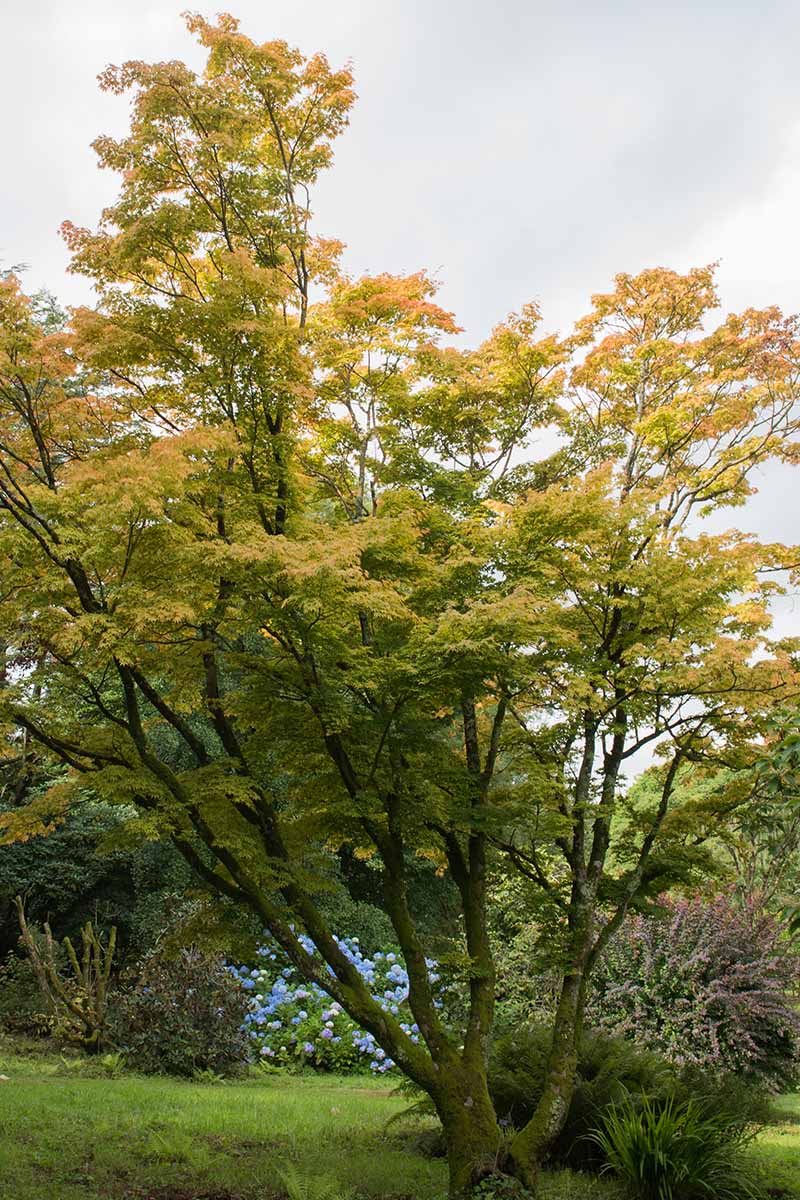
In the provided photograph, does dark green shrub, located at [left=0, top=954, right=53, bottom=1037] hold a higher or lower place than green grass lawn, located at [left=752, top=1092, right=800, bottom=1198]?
higher

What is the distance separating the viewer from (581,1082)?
739cm

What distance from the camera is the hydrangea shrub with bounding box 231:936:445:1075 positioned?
12.1 meters

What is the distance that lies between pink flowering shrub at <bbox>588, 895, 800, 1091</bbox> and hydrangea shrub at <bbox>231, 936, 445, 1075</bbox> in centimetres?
245

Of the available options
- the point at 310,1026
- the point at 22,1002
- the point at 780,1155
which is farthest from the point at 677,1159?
the point at 22,1002

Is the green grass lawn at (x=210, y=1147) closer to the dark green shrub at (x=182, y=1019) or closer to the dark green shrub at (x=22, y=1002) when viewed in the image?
the dark green shrub at (x=182, y=1019)

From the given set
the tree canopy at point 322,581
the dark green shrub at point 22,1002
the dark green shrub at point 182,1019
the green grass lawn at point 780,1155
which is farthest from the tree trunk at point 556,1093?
the dark green shrub at point 22,1002

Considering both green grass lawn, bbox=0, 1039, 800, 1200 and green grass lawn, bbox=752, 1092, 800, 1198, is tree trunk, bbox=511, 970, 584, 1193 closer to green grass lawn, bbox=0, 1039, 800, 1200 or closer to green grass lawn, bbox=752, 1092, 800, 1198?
green grass lawn, bbox=0, 1039, 800, 1200

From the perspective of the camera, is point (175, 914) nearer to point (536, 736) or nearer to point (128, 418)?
point (536, 736)

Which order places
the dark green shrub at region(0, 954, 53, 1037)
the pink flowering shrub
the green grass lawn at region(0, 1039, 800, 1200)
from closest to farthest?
the green grass lawn at region(0, 1039, 800, 1200)
the pink flowering shrub
the dark green shrub at region(0, 954, 53, 1037)

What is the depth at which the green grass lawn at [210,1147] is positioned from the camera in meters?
5.82

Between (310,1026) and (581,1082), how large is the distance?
239 inches

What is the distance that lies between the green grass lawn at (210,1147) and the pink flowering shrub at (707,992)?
162 cm

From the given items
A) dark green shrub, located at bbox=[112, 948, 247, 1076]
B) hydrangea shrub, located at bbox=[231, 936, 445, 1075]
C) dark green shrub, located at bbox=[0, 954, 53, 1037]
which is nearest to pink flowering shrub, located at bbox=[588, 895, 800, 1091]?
hydrangea shrub, located at bbox=[231, 936, 445, 1075]

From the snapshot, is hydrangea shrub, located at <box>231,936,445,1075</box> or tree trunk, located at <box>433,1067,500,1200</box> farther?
hydrangea shrub, located at <box>231,936,445,1075</box>
